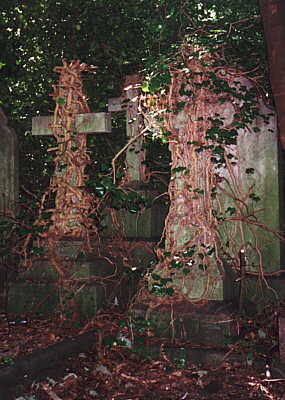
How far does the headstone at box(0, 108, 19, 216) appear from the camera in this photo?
19.1ft

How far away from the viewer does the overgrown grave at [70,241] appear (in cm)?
479

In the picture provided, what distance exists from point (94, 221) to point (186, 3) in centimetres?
345

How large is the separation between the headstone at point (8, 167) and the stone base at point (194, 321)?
8.41 feet

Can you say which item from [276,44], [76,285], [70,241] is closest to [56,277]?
[76,285]

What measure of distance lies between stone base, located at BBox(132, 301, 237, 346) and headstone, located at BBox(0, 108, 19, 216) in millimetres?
2565

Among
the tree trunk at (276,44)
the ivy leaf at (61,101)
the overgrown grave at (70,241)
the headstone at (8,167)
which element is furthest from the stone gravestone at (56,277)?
the tree trunk at (276,44)

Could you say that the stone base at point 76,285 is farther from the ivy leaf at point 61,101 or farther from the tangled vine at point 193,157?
the ivy leaf at point 61,101

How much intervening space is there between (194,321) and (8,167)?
3272mm

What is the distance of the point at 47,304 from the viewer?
485cm

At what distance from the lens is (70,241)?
4.89m

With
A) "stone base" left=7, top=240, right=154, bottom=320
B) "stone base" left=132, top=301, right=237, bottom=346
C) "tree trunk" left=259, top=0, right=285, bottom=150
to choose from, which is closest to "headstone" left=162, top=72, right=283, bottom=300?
"stone base" left=132, top=301, right=237, bottom=346

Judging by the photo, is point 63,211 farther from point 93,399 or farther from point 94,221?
point 93,399

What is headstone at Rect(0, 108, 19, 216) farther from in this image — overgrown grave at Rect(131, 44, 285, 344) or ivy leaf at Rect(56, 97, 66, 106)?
overgrown grave at Rect(131, 44, 285, 344)

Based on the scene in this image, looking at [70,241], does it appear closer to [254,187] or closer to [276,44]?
[254,187]
